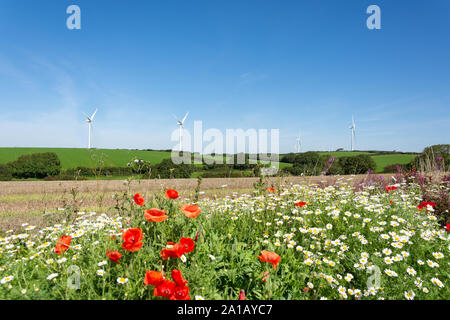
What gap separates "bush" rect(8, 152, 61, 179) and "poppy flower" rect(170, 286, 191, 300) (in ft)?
103

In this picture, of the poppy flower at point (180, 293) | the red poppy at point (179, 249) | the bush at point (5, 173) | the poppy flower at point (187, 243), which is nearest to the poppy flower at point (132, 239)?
the red poppy at point (179, 249)

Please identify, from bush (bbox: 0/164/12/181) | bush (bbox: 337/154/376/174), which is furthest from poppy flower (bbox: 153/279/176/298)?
bush (bbox: 0/164/12/181)

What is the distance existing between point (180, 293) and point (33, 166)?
32.1 meters

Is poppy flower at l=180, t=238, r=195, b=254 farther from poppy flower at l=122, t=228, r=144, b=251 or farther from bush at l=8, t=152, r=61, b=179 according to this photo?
bush at l=8, t=152, r=61, b=179

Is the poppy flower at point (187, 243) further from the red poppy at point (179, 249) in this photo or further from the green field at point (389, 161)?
the green field at point (389, 161)

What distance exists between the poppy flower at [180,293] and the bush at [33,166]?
31.4 meters

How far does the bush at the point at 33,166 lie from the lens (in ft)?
82.4

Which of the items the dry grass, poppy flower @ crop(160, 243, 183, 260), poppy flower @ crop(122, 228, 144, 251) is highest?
poppy flower @ crop(122, 228, 144, 251)

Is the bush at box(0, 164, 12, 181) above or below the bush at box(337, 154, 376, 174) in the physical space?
below

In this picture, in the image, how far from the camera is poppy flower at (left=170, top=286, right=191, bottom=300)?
1.62 m
